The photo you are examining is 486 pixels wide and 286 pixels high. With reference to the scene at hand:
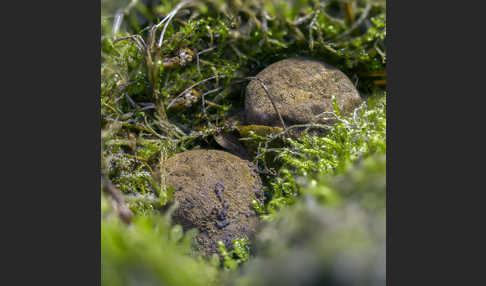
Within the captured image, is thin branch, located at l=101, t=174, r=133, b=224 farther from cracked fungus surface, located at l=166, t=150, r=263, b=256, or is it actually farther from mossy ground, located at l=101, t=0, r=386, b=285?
cracked fungus surface, located at l=166, t=150, r=263, b=256

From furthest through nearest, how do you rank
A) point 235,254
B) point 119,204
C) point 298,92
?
point 298,92, point 235,254, point 119,204

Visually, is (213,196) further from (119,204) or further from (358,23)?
(358,23)

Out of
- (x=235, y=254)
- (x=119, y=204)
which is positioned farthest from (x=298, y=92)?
(x=119, y=204)

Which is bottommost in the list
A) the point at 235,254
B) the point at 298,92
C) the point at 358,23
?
the point at 235,254

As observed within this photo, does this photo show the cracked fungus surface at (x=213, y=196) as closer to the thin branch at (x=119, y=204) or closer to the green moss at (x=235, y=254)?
the green moss at (x=235, y=254)

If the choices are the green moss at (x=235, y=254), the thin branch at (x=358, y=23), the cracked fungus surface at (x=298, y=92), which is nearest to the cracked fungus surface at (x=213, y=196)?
the green moss at (x=235, y=254)
